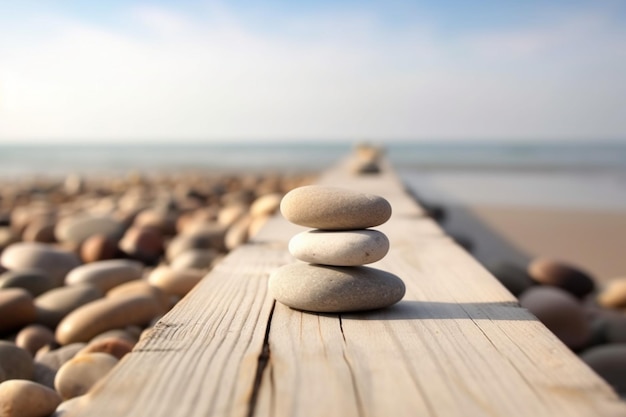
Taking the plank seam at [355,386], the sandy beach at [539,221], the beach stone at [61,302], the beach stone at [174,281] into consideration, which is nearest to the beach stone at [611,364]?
the sandy beach at [539,221]

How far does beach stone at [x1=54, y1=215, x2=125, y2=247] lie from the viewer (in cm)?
453

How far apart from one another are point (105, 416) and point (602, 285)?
4.31 meters

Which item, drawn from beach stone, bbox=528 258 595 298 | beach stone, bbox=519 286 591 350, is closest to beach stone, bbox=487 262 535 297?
beach stone, bbox=528 258 595 298

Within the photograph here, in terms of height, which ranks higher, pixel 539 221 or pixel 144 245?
pixel 144 245

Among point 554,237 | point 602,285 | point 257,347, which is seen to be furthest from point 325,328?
point 554,237

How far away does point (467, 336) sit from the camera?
1.40 meters

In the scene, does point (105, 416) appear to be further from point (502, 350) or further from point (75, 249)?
point (75, 249)

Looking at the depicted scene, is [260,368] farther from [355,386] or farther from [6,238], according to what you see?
[6,238]

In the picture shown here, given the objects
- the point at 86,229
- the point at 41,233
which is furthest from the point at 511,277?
the point at 41,233

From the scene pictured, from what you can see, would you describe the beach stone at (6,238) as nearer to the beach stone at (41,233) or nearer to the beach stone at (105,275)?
the beach stone at (41,233)

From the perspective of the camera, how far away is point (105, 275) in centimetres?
312

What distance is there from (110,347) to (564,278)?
278 centimetres

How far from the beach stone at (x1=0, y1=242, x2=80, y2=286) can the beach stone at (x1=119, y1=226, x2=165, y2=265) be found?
0.51 metres

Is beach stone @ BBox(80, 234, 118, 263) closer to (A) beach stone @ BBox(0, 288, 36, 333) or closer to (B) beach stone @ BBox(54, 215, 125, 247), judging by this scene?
(B) beach stone @ BBox(54, 215, 125, 247)
